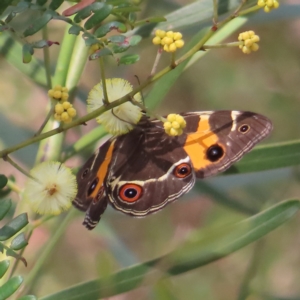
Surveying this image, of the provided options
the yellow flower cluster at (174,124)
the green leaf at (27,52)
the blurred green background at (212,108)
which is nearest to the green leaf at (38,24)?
the green leaf at (27,52)

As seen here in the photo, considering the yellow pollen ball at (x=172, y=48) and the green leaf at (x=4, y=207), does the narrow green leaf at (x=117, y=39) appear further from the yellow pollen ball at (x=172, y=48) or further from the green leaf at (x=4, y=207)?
the green leaf at (x=4, y=207)

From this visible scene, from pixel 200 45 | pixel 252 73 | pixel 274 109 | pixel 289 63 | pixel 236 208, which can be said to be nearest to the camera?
pixel 200 45

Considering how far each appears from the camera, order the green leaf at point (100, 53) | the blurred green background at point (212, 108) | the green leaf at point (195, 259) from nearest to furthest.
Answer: the green leaf at point (100, 53), the green leaf at point (195, 259), the blurred green background at point (212, 108)

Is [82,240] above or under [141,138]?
under

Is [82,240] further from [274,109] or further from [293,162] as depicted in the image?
[293,162]

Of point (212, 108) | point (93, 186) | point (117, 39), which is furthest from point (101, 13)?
point (212, 108)

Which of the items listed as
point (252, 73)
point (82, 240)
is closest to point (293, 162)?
point (252, 73)

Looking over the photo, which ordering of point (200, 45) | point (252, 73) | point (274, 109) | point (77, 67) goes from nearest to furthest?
point (200, 45) → point (77, 67) → point (274, 109) → point (252, 73)
